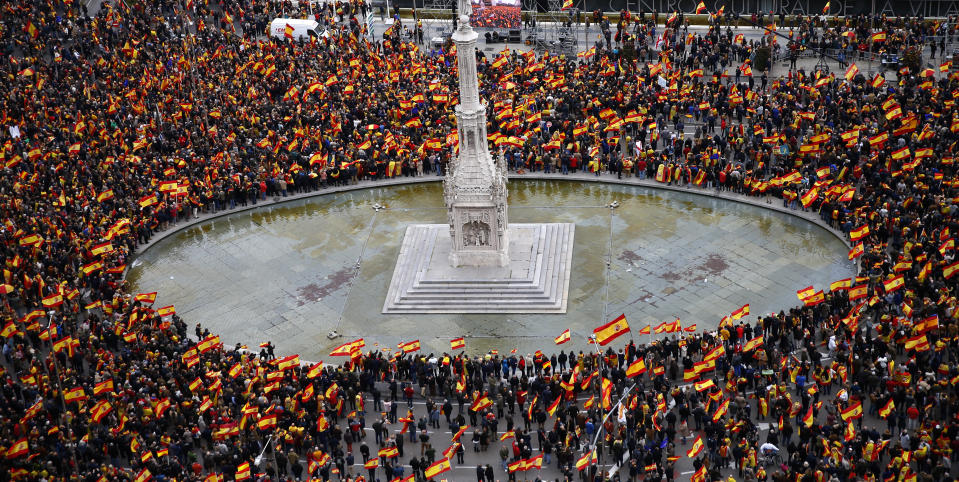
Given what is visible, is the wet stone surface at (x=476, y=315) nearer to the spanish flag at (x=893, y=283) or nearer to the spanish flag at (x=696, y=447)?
the spanish flag at (x=893, y=283)

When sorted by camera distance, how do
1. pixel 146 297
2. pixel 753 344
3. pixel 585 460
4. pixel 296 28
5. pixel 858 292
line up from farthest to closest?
1. pixel 296 28
2. pixel 146 297
3. pixel 858 292
4. pixel 753 344
5. pixel 585 460

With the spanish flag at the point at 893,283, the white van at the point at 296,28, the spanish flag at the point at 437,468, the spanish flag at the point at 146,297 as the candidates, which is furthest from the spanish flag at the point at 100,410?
the white van at the point at 296,28

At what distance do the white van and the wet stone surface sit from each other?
79.8 ft

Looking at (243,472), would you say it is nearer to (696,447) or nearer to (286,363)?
(286,363)

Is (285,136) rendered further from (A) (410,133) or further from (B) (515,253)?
(B) (515,253)

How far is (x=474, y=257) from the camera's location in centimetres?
6969

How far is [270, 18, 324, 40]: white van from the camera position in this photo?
4040 inches

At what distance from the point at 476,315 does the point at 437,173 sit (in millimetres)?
18906

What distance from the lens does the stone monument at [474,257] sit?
6594cm

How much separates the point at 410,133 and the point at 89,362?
32.1 metres

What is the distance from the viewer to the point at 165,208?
7869 cm

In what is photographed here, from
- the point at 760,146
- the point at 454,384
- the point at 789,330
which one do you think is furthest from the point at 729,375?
the point at 760,146

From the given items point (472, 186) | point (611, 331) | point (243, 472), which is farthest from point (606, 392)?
point (472, 186)

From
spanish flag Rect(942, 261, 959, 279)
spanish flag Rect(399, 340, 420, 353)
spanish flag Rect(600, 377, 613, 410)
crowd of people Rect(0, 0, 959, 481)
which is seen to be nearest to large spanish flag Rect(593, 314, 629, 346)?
crowd of people Rect(0, 0, 959, 481)
